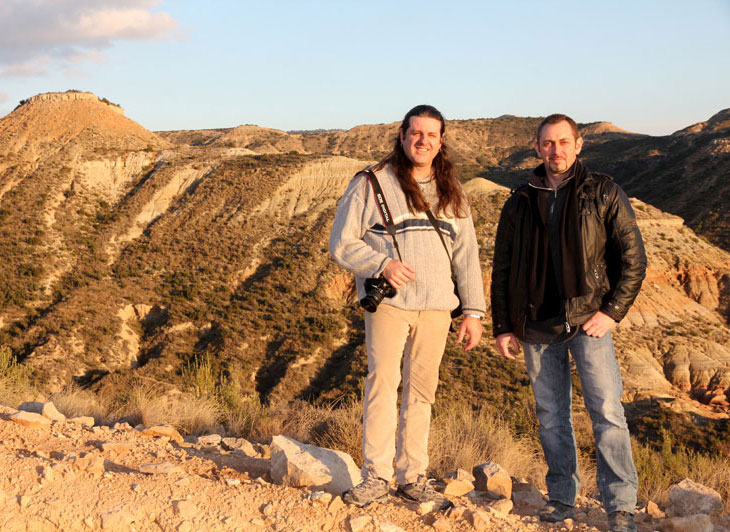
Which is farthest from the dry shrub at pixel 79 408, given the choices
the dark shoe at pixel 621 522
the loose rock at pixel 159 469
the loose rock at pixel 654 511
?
the loose rock at pixel 654 511

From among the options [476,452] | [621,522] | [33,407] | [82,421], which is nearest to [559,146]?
[621,522]

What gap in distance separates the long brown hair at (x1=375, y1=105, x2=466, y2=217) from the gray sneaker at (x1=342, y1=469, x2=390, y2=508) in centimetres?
154

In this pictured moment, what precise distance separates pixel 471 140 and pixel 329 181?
61.2 meters

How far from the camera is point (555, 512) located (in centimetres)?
364

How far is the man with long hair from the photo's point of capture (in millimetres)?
3516

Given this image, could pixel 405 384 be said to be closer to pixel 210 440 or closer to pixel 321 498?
pixel 321 498

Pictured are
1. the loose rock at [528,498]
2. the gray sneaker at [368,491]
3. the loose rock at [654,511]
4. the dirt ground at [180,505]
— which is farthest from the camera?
the loose rock at [528,498]

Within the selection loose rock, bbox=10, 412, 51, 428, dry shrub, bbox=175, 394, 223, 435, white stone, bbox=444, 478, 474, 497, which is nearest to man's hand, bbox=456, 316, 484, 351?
white stone, bbox=444, 478, 474, 497

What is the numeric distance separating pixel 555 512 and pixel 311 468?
1463mm

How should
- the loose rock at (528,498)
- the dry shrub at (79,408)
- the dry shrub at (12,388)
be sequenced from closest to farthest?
the loose rock at (528,498) → the dry shrub at (79,408) → the dry shrub at (12,388)

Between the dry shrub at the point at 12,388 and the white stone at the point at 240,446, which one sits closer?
the white stone at the point at 240,446

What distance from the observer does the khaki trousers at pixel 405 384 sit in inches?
139

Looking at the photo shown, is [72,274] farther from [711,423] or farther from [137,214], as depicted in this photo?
[711,423]

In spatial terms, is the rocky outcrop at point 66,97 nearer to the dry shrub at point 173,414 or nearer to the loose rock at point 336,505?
the dry shrub at point 173,414
